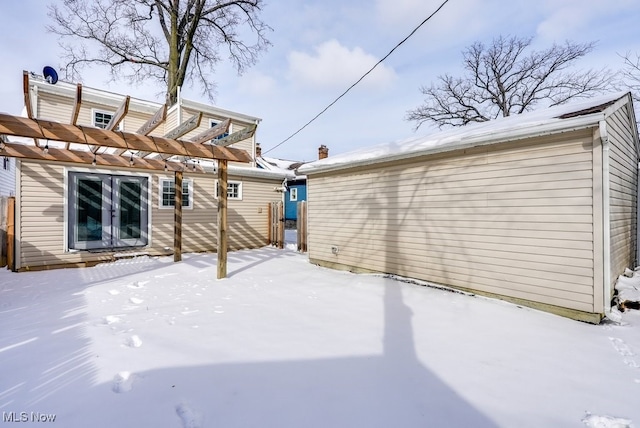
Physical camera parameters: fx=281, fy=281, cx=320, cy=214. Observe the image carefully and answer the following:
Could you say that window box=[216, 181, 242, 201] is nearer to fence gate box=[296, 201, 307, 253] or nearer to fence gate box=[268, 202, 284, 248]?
fence gate box=[268, 202, 284, 248]

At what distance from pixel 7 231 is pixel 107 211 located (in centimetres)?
193

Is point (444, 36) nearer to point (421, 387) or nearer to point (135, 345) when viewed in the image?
point (421, 387)

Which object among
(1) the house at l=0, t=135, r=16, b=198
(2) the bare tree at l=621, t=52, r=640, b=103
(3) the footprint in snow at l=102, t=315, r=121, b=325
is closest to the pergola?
(3) the footprint in snow at l=102, t=315, r=121, b=325

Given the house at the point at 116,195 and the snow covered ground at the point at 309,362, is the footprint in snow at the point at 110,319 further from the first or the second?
the house at the point at 116,195

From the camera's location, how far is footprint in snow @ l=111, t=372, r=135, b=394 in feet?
7.03

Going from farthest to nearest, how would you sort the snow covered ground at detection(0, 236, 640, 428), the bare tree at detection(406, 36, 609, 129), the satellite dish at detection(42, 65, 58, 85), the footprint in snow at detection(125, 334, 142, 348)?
1. the bare tree at detection(406, 36, 609, 129)
2. the satellite dish at detection(42, 65, 58, 85)
3. the footprint in snow at detection(125, 334, 142, 348)
4. the snow covered ground at detection(0, 236, 640, 428)

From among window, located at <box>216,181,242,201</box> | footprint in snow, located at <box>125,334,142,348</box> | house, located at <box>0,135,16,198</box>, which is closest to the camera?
footprint in snow, located at <box>125,334,142,348</box>

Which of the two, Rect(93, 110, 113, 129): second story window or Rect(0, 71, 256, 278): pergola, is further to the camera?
Rect(93, 110, 113, 129): second story window

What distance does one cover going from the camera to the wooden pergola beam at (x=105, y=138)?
3465 millimetres

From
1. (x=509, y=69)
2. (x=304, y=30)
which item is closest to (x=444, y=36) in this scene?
(x=304, y=30)

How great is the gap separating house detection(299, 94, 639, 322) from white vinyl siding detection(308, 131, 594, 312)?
14 millimetres

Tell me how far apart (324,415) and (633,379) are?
8.61 ft

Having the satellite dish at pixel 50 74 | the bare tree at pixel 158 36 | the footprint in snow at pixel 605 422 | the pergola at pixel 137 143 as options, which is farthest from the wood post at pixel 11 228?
the footprint in snow at pixel 605 422

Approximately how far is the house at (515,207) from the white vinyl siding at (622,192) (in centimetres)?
2
